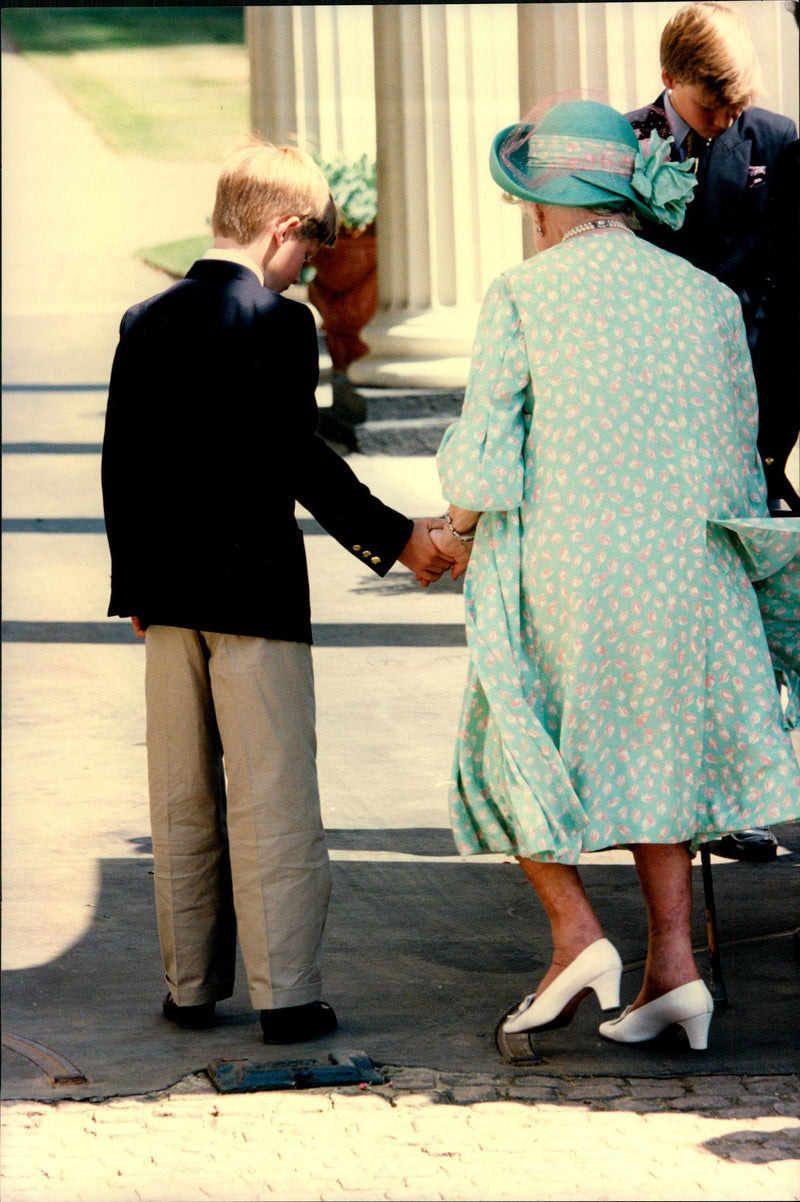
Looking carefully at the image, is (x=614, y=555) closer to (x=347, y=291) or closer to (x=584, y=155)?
(x=584, y=155)

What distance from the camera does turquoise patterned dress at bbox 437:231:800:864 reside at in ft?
10.9

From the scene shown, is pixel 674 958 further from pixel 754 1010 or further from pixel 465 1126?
pixel 465 1126

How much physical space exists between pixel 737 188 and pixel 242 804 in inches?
83.4

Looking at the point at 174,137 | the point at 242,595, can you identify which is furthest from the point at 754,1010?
the point at 174,137

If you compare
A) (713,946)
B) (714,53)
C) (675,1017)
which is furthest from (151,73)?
(675,1017)

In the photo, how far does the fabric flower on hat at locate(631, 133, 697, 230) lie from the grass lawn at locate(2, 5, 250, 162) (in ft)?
5.46

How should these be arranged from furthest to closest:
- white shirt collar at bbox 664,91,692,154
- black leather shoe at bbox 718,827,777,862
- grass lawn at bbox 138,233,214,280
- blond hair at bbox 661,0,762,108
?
grass lawn at bbox 138,233,214,280 → black leather shoe at bbox 718,827,777,862 → white shirt collar at bbox 664,91,692,154 → blond hair at bbox 661,0,762,108

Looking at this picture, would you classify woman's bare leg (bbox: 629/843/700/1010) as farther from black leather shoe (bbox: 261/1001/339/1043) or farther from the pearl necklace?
the pearl necklace

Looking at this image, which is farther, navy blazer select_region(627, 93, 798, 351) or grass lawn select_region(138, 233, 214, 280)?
grass lawn select_region(138, 233, 214, 280)

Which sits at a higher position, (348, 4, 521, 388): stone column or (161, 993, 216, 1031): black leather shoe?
(348, 4, 521, 388): stone column

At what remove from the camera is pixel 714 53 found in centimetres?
423

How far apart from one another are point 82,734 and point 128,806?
877 millimetres

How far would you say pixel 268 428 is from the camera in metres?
3.42

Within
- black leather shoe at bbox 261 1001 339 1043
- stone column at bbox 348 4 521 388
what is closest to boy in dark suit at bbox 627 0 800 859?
black leather shoe at bbox 261 1001 339 1043
